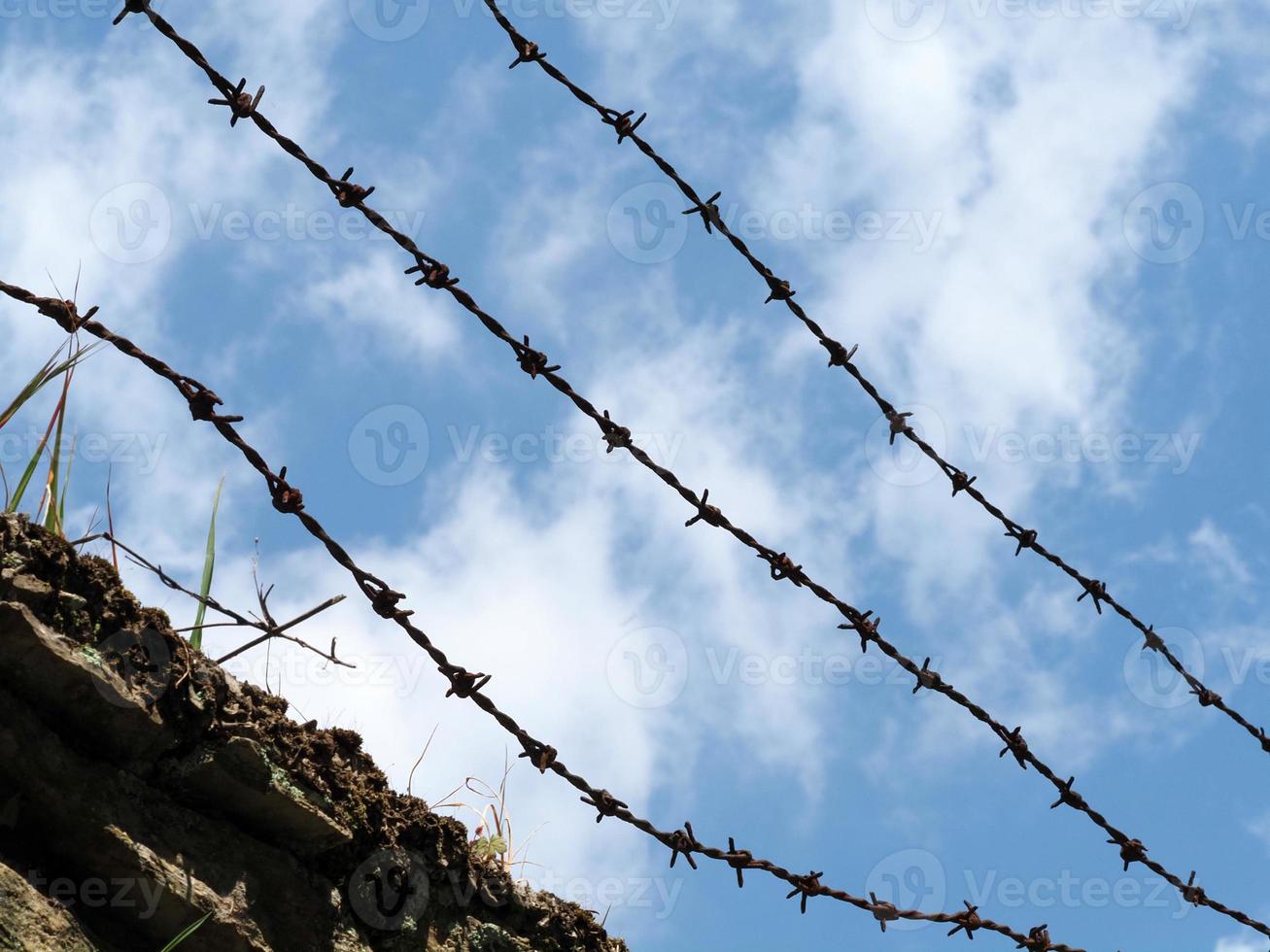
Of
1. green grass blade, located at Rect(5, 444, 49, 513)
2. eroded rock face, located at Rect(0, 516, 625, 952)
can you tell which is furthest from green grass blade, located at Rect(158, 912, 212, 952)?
green grass blade, located at Rect(5, 444, 49, 513)

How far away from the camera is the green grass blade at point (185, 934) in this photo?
1.93 m

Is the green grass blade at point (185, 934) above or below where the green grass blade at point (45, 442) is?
below

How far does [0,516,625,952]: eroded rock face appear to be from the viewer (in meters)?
1.94

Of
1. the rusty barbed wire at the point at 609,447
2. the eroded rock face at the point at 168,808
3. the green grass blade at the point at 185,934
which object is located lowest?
the green grass blade at the point at 185,934

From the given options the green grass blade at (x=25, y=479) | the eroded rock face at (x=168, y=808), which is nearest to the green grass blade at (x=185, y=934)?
the eroded rock face at (x=168, y=808)

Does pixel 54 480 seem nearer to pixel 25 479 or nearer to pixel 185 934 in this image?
pixel 25 479

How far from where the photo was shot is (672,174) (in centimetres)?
286

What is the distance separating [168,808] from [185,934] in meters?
0.22

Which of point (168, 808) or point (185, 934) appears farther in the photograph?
point (168, 808)

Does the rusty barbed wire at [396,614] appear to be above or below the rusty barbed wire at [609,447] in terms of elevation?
below

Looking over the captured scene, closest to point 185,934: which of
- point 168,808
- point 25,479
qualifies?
point 168,808

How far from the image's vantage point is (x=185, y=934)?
6.40ft

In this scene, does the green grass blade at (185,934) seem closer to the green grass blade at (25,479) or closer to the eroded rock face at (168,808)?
the eroded rock face at (168,808)

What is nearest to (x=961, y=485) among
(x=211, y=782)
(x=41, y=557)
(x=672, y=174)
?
(x=672, y=174)
